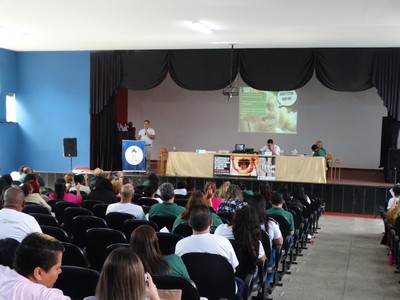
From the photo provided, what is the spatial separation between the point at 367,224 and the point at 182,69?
20.0ft

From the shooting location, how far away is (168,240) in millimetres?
4305

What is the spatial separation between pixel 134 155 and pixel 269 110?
487cm

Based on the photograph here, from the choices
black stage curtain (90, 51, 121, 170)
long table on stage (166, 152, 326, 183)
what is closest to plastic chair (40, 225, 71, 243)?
long table on stage (166, 152, 326, 183)

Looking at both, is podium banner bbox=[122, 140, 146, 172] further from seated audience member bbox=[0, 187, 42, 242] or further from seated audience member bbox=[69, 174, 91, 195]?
seated audience member bbox=[0, 187, 42, 242]

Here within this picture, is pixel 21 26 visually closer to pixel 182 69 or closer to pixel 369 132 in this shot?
pixel 182 69

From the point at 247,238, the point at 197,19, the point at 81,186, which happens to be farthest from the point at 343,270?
the point at 197,19

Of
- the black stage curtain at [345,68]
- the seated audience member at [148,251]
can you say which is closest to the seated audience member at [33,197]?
the seated audience member at [148,251]

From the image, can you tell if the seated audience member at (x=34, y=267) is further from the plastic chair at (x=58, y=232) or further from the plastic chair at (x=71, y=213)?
the plastic chair at (x=71, y=213)

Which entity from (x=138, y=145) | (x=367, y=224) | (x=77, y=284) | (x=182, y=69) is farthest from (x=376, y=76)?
(x=77, y=284)

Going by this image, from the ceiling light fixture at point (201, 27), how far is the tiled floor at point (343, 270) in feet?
14.5

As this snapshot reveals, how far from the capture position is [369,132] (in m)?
16.3

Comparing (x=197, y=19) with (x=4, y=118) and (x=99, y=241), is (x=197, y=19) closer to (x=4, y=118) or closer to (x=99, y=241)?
(x=99, y=241)

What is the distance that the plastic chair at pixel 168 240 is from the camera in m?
4.27

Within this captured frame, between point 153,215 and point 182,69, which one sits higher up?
point 182,69
